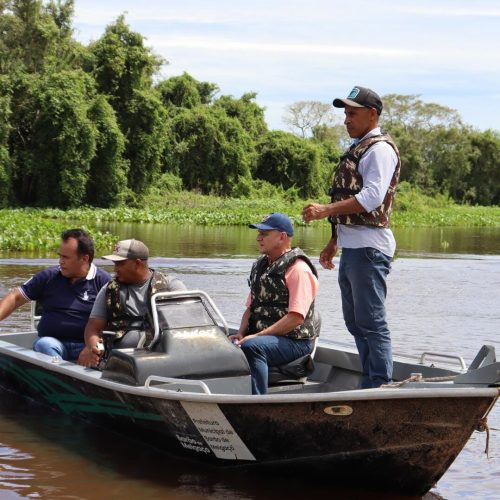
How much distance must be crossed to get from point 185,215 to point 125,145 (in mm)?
8595

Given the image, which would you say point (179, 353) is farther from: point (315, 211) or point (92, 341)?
point (315, 211)

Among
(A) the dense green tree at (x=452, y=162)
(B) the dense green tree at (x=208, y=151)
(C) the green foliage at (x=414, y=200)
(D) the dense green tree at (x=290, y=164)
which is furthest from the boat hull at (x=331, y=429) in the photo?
(A) the dense green tree at (x=452, y=162)

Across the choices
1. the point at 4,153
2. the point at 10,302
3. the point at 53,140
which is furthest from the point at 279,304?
the point at 53,140

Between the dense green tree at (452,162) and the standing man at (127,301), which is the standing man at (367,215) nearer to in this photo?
the standing man at (127,301)

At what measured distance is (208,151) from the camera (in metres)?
53.5

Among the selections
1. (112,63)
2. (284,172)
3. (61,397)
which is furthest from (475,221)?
(61,397)

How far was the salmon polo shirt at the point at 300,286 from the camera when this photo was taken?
18.6 feet

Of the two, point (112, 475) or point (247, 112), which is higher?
point (247, 112)

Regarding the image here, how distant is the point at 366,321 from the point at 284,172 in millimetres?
55696

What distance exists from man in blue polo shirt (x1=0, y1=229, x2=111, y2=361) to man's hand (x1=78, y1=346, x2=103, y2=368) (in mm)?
499

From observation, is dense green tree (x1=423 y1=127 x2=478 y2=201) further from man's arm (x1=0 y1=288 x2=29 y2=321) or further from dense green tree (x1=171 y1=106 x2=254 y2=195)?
man's arm (x1=0 y1=288 x2=29 y2=321)

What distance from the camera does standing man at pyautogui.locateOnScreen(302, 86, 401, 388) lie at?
5.34 m

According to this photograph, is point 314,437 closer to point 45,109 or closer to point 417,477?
point 417,477

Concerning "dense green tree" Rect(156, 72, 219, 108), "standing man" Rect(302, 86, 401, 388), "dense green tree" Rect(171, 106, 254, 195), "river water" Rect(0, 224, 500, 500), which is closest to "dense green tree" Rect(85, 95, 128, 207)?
"dense green tree" Rect(171, 106, 254, 195)
